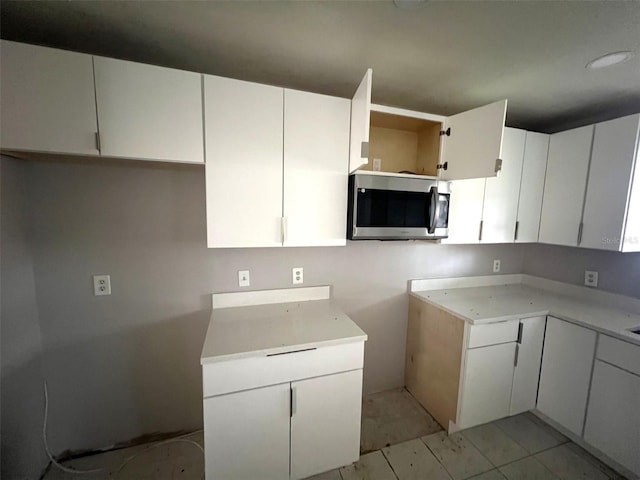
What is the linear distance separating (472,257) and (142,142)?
2.67 m

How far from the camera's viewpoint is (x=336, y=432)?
143cm

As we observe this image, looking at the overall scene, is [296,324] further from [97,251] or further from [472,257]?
[472,257]

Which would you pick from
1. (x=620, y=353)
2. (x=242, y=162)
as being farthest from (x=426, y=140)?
(x=620, y=353)

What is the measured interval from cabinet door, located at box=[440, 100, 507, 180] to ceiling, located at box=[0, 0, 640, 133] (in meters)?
0.22

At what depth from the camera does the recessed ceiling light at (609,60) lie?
4.04 feet

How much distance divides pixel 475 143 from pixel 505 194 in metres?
0.78

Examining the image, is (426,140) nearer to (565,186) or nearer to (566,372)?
(565,186)

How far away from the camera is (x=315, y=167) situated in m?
1.49

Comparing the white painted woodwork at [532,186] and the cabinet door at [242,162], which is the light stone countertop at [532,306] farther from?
the cabinet door at [242,162]

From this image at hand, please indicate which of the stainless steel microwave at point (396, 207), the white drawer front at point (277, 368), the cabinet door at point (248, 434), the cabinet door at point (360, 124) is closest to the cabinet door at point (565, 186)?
the stainless steel microwave at point (396, 207)

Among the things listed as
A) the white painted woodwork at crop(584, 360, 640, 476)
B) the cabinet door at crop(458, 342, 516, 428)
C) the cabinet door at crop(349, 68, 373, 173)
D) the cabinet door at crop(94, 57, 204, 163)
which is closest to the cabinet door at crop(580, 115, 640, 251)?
the white painted woodwork at crop(584, 360, 640, 476)

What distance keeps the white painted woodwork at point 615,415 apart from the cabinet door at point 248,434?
6.49ft

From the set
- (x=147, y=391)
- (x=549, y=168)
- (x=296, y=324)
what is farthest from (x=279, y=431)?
(x=549, y=168)

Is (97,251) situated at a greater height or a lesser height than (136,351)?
greater
